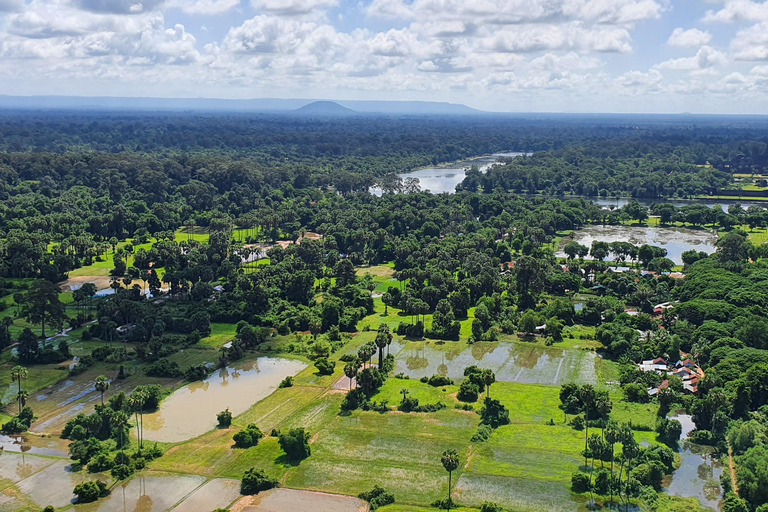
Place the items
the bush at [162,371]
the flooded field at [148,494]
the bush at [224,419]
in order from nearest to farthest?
the flooded field at [148,494], the bush at [224,419], the bush at [162,371]

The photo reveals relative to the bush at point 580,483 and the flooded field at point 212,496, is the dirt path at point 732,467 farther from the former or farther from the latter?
the flooded field at point 212,496

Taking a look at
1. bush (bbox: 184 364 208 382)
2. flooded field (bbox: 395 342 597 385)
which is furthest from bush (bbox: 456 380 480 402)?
bush (bbox: 184 364 208 382)

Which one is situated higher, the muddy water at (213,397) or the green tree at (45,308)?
the green tree at (45,308)

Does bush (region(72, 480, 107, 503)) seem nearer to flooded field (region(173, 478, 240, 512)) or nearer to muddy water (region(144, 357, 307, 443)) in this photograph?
flooded field (region(173, 478, 240, 512))

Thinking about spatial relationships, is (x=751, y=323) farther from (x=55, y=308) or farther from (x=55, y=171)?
(x=55, y=171)

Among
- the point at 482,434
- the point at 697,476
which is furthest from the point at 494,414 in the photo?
the point at 697,476

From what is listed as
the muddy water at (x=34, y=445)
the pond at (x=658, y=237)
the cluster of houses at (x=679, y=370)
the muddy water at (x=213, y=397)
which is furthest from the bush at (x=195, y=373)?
the pond at (x=658, y=237)
